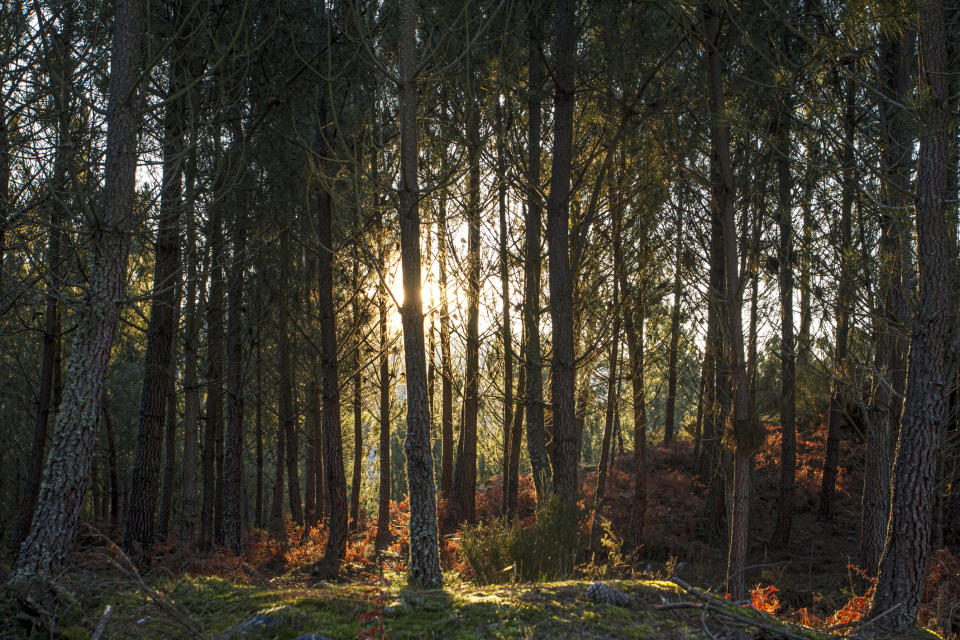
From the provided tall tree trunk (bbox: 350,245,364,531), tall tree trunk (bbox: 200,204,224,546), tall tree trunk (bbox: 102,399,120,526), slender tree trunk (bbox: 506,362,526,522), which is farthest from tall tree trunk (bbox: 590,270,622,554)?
tall tree trunk (bbox: 102,399,120,526)

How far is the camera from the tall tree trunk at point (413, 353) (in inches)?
→ 207

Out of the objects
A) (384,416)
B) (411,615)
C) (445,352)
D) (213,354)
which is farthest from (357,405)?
(411,615)

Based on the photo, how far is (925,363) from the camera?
196 inches

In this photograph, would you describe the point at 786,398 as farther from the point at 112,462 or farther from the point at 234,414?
the point at 112,462

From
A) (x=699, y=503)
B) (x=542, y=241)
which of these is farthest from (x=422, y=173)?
(x=699, y=503)

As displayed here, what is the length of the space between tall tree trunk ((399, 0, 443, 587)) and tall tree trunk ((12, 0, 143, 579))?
2.69m

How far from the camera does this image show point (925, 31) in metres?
5.04

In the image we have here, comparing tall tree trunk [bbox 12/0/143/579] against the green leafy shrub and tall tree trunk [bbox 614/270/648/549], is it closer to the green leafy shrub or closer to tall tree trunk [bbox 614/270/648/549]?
the green leafy shrub

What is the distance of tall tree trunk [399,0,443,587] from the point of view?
17.3 feet

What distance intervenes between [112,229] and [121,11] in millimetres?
2217

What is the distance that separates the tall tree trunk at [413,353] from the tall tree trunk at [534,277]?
276 centimetres

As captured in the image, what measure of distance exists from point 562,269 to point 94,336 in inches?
206

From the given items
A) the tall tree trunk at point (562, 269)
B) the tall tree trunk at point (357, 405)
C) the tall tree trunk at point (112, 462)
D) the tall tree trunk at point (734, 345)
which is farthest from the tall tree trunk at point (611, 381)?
the tall tree trunk at point (112, 462)

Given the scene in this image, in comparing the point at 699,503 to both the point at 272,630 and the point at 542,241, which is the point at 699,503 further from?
the point at 272,630
